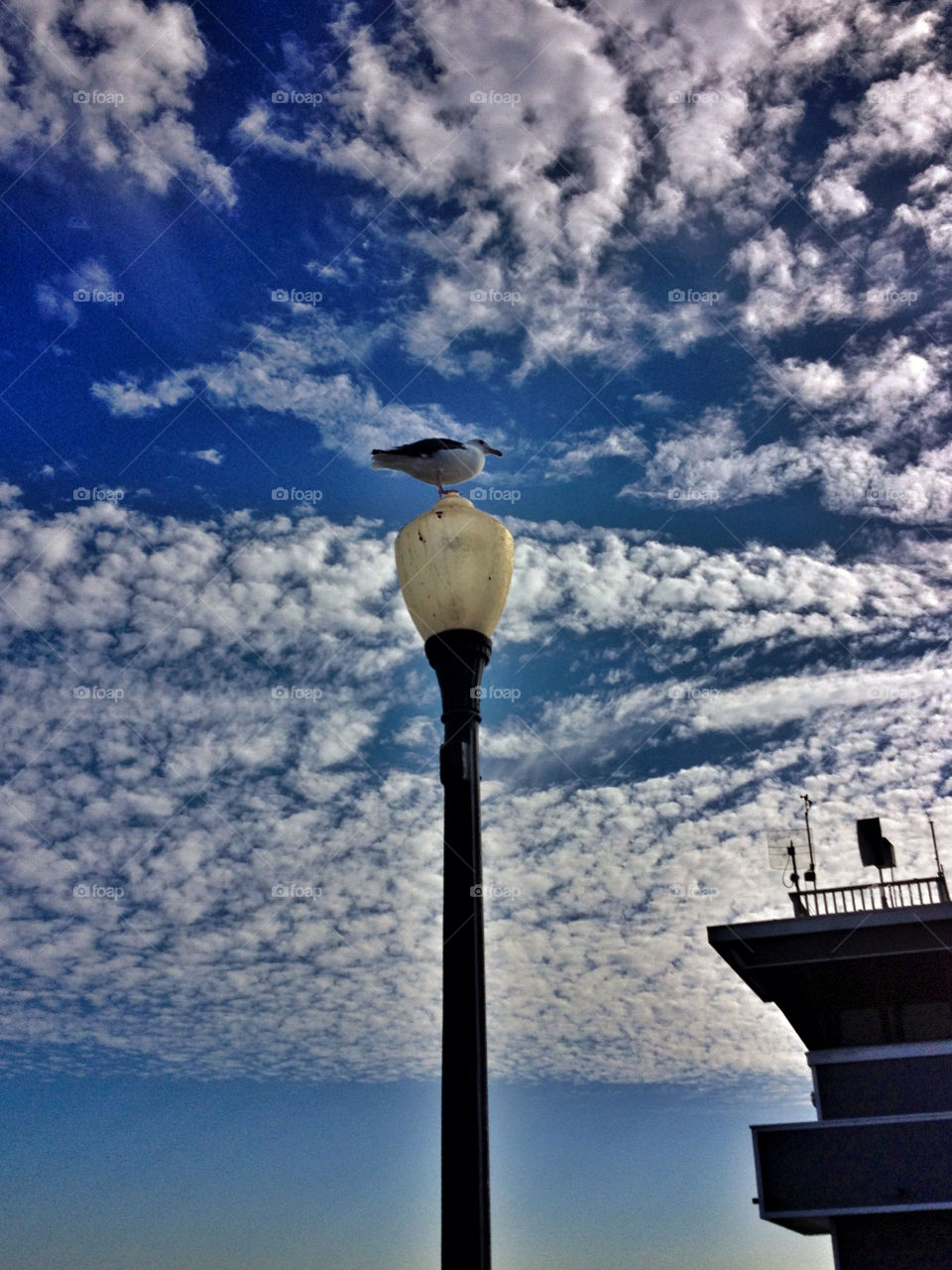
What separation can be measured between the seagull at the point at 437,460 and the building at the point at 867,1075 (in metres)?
7.52

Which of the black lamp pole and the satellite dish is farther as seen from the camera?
the satellite dish

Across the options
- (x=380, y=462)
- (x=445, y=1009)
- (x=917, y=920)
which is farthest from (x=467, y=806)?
(x=917, y=920)

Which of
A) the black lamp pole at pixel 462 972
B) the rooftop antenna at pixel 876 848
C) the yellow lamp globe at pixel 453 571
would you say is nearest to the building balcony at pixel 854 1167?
the rooftop antenna at pixel 876 848

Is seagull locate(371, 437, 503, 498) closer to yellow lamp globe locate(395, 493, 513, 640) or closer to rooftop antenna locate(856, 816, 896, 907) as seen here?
yellow lamp globe locate(395, 493, 513, 640)

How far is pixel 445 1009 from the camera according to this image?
15.2ft

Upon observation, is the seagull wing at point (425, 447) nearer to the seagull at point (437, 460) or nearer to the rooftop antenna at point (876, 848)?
the seagull at point (437, 460)

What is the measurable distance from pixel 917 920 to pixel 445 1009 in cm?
885

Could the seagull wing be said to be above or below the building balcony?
above

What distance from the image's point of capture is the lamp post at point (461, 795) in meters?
4.33

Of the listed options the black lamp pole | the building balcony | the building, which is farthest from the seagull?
the building balcony

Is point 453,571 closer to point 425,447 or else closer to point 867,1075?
point 425,447

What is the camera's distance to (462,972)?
4.64 metres

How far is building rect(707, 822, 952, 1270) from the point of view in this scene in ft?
36.8

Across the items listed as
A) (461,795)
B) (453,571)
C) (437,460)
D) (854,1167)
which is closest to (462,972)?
(461,795)
